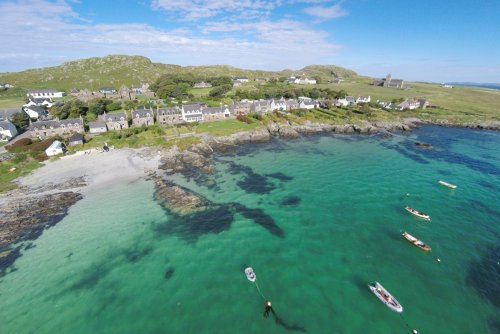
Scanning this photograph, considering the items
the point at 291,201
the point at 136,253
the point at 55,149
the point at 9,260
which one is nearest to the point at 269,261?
the point at 291,201

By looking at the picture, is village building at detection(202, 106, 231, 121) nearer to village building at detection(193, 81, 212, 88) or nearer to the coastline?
the coastline

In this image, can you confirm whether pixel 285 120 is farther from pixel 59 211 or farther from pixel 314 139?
pixel 59 211

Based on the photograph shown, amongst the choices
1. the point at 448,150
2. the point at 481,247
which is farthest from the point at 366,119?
the point at 481,247

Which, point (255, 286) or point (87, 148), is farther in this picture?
point (87, 148)

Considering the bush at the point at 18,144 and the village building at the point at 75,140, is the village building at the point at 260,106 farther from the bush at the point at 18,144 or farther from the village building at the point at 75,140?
the bush at the point at 18,144

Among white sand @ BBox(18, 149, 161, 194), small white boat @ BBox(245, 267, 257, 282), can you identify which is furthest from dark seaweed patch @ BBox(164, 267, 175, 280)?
white sand @ BBox(18, 149, 161, 194)

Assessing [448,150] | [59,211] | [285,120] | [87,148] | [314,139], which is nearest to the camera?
[59,211]

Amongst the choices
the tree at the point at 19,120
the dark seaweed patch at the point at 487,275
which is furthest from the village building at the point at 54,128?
the dark seaweed patch at the point at 487,275
